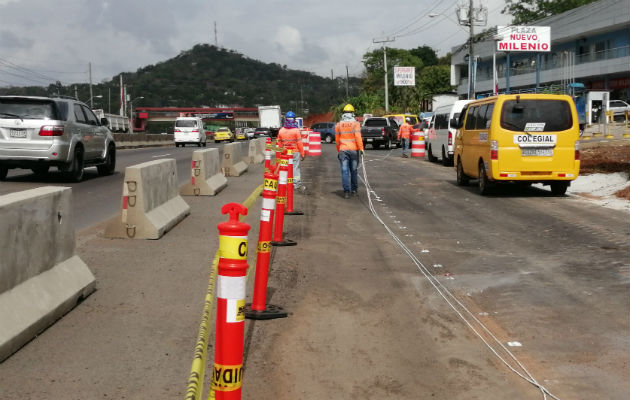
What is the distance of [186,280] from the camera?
758 cm

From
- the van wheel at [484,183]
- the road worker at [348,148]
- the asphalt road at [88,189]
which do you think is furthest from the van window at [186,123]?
the van wheel at [484,183]

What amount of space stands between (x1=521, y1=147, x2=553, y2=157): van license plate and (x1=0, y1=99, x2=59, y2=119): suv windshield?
33.3 feet

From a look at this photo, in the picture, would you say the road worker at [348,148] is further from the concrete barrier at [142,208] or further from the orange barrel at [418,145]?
the orange barrel at [418,145]

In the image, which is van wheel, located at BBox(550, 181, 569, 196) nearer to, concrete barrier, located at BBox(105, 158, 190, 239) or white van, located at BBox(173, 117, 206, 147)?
concrete barrier, located at BBox(105, 158, 190, 239)

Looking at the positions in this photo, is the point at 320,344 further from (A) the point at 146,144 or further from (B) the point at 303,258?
(A) the point at 146,144

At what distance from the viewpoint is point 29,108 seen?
16.8 meters

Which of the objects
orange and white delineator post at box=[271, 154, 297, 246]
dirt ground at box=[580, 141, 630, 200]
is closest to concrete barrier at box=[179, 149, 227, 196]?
orange and white delineator post at box=[271, 154, 297, 246]

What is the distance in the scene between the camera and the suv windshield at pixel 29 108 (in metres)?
16.7

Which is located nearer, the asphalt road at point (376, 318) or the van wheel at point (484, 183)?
the asphalt road at point (376, 318)

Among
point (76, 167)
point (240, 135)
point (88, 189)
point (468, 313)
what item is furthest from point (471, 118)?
point (240, 135)

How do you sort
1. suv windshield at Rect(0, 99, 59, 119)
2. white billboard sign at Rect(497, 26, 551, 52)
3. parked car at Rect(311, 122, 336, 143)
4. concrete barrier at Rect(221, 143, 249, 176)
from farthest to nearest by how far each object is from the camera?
1. white billboard sign at Rect(497, 26, 551, 52)
2. parked car at Rect(311, 122, 336, 143)
3. concrete barrier at Rect(221, 143, 249, 176)
4. suv windshield at Rect(0, 99, 59, 119)

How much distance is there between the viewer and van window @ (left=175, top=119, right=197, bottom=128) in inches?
1921

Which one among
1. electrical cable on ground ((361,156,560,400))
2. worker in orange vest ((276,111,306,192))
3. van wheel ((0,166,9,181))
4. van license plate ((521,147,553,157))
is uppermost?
worker in orange vest ((276,111,306,192))

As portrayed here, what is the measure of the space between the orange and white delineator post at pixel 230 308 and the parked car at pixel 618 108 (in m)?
51.6
